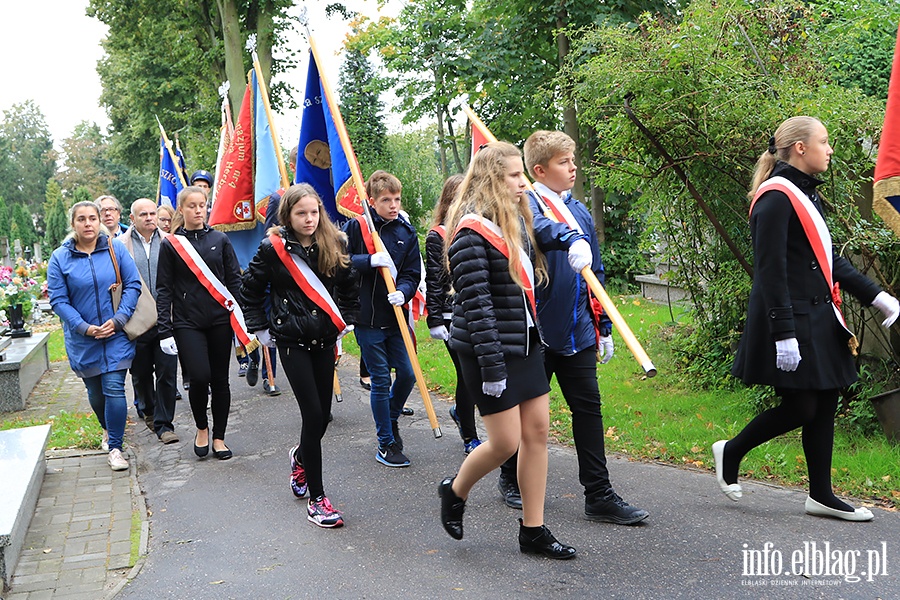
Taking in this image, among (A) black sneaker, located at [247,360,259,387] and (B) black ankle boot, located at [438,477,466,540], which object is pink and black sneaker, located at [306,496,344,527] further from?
(A) black sneaker, located at [247,360,259,387]

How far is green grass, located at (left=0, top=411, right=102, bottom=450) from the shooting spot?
289 inches

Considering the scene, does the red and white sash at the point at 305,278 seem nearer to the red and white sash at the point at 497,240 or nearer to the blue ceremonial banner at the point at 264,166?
the red and white sash at the point at 497,240

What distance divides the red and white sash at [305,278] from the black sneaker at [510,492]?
4.43 feet

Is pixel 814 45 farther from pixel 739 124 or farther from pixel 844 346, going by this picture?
pixel 844 346

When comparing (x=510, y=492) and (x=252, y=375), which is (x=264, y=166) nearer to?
(x=252, y=375)

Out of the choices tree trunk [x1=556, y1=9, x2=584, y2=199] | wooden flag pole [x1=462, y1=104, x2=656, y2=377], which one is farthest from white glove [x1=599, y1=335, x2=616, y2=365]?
tree trunk [x1=556, y1=9, x2=584, y2=199]

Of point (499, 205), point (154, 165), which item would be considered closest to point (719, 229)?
point (499, 205)

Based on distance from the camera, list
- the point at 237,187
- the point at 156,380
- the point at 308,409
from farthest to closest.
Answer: the point at 237,187, the point at 156,380, the point at 308,409

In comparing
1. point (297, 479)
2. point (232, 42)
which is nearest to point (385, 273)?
point (297, 479)

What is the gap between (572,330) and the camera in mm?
4582

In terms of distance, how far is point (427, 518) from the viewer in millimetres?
4941

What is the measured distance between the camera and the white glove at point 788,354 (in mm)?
4184

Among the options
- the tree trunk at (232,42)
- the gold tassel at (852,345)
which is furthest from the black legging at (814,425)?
the tree trunk at (232,42)

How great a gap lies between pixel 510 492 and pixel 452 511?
0.81 meters
